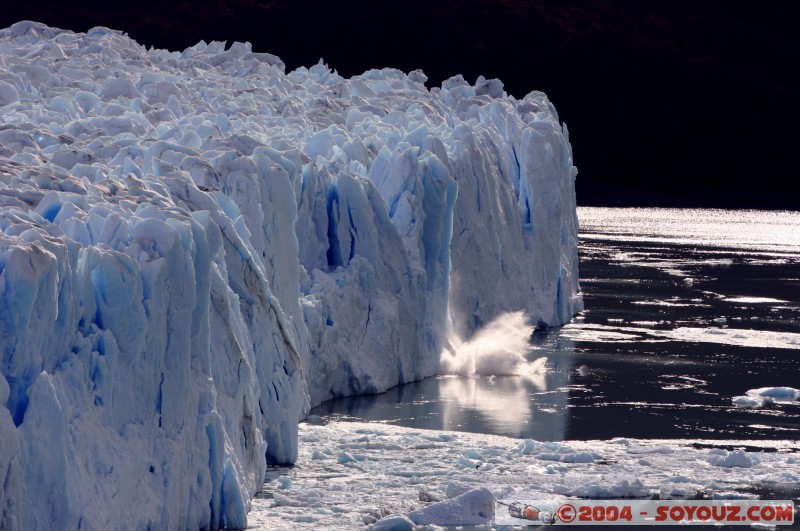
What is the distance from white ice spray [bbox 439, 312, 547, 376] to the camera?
40.1ft

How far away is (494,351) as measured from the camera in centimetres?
1273

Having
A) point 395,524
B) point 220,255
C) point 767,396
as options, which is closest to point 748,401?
point 767,396

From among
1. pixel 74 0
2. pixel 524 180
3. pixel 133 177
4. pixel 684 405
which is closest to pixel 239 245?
pixel 133 177

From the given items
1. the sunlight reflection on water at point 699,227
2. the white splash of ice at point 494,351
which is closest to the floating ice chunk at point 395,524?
the white splash of ice at point 494,351

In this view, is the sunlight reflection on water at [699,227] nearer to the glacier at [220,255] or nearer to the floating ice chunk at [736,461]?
the glacier at [220,255]

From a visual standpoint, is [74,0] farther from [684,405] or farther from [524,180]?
[684,405]

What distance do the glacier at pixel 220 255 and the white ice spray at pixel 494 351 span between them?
0.15 m

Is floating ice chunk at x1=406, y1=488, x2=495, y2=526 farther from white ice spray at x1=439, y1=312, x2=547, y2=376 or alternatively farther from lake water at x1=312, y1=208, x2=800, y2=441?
white ice spray at x1=439, y1=312, x2=547, y2=376

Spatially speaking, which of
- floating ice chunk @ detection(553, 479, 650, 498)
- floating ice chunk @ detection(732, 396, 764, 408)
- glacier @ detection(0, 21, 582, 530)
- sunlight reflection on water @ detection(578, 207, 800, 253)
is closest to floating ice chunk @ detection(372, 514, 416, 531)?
glacier @ detection(0, 21, 582, 530)

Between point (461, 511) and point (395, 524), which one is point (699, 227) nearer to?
point (461, 511)

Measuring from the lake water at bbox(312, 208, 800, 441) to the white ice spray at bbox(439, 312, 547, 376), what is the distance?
20 cm

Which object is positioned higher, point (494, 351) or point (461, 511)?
point (494, 351)

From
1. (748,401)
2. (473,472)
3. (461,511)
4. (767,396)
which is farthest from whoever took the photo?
(767,396)

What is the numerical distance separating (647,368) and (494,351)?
1382mm
